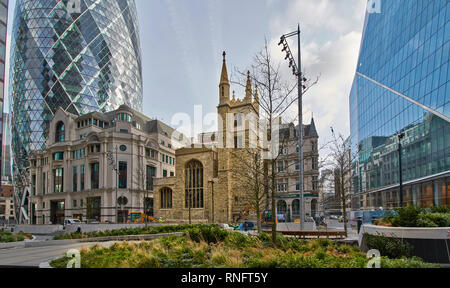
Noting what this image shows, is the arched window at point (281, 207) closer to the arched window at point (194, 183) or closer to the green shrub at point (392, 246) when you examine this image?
the arched window at point (194, 183)

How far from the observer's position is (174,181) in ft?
175

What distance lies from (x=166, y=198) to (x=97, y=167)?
53.6 ft

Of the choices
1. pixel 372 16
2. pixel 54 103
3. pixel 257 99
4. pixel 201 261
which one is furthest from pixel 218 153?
pixel 54 103

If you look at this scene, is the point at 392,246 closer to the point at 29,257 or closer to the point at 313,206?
the point at 29,257

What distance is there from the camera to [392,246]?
10.2 meters

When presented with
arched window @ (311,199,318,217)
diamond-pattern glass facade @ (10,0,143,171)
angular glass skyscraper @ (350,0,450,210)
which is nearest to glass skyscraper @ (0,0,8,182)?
angular glass skyscraper @ (350,0,450,210)

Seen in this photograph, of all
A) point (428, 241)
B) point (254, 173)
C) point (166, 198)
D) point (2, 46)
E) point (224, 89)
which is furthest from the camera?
point (166, 198)

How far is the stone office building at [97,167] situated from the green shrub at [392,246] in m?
49.0

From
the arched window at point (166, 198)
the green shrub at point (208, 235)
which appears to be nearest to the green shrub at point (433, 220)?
the green shrub at point (208, 235)

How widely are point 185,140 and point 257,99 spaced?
72.2 meters

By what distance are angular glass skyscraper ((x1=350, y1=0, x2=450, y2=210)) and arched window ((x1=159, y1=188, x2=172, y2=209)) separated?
29.6 metres

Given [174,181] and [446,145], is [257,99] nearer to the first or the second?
[446,145]

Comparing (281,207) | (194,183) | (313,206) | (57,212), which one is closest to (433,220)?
(194,183)

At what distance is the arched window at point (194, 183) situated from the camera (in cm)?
5097
